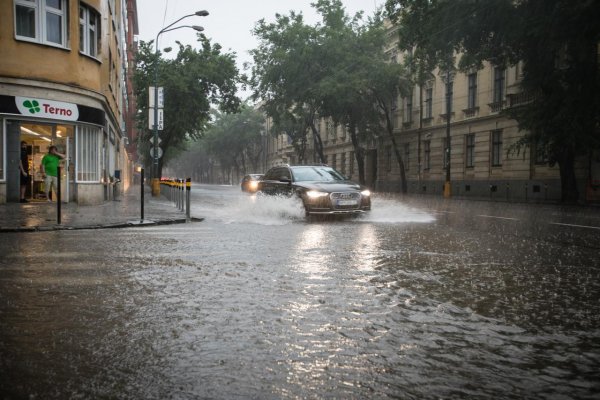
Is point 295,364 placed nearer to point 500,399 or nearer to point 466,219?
point 500,399

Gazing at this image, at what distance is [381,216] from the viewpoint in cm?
1537

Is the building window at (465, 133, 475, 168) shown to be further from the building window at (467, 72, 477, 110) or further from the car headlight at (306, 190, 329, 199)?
the car headlight at (306, 190, 329, 199)

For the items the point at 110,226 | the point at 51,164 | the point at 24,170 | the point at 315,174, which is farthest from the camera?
the point at 24,170

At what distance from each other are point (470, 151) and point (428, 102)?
7208 millimetres

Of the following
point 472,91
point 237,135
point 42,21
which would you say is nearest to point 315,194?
point 42,21

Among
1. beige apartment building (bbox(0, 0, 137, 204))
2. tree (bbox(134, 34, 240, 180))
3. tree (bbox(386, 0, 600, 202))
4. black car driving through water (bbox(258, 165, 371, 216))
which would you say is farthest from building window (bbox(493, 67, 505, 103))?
beige apartment building (bbox(0, 0, 137, 204))

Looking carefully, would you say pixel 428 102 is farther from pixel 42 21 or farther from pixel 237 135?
pixel 237 135

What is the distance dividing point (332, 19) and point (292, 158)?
3503cm

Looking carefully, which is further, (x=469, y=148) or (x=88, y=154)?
(x=469, y=148)

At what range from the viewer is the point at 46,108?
59.8 feet

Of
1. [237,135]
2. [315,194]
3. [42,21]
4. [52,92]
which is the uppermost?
[237,135]

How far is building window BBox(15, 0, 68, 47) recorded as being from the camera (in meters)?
17.8

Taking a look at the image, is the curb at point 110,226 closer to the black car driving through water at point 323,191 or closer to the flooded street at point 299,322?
the flooded street at point 299,322

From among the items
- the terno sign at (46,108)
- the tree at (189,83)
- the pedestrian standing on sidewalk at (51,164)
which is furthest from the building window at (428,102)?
the pedestrian standing on sidewalk at (51,164)
